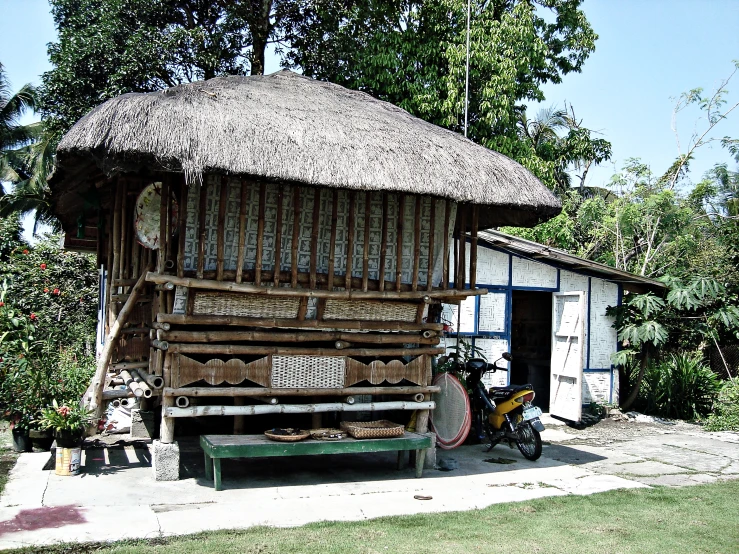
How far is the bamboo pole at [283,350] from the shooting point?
7.00m

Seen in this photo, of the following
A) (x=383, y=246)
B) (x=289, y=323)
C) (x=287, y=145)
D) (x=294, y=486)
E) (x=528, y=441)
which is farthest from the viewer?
(x=528, y=441)

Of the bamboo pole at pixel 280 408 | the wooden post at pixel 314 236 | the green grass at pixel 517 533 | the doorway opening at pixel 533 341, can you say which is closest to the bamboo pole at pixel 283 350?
the bamboo pole at pixel 280 408

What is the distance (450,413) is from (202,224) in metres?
3.93

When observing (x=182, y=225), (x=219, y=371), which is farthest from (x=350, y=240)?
(x=219, y=371)

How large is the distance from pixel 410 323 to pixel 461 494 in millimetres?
1940

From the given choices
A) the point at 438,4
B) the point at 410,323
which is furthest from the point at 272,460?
the point at 438,4

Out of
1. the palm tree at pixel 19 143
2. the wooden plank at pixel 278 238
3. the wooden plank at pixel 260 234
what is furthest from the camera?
the palm tree at pixel 19 143

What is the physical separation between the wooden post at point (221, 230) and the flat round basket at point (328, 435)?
196 centimetres

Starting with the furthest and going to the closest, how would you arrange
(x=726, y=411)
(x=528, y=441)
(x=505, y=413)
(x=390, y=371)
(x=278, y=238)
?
(x=726, y=411) < (x=505, y=413) < (x=528, y=441) < (x=390, y=371) < (x=278, y=238)

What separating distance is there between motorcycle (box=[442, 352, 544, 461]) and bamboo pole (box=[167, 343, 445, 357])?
1502 mm

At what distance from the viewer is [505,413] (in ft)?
30.1

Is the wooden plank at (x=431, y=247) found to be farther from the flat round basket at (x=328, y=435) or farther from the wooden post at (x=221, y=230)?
the wooden post at (x=221, y=230)

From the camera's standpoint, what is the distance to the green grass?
5.23 m

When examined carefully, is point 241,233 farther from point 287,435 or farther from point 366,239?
point 287,435
